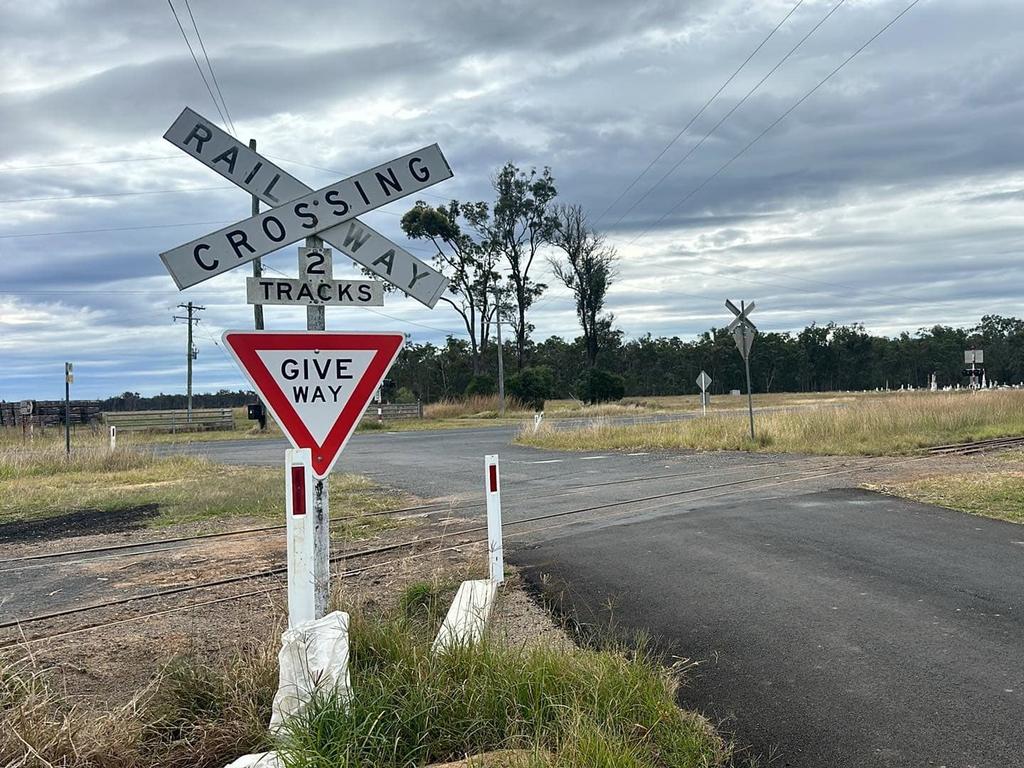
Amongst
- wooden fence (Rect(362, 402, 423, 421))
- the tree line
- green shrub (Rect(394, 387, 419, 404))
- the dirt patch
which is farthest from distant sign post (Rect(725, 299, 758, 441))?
the tree line

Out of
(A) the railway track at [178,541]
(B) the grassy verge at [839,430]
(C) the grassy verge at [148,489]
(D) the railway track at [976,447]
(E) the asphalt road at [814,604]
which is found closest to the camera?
(E) the asphalt road at [814,604]

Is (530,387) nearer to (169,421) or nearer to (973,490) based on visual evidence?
(169,421)

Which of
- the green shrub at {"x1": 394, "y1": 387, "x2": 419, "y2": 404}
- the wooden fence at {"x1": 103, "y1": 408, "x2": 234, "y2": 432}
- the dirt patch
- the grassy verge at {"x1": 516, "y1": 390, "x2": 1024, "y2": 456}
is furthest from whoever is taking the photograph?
the green shrub at {"x1": 394, "y1": 387, "x2": 419, "y2": 404}

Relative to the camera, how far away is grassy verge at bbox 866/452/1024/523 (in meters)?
9.98

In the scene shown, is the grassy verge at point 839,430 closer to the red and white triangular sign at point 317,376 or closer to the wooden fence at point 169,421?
the red and white triangular sign at point 317,376

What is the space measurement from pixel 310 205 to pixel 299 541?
1838 mm

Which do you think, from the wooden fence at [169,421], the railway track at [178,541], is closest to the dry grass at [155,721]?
the railway track at [178,541]

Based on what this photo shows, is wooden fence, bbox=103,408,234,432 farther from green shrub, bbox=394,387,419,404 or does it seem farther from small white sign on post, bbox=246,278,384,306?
small white sign on post, bbox=246,278,384,306

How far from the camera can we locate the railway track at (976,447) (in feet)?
58.9

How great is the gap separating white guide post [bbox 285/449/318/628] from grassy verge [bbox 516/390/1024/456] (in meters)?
16.6

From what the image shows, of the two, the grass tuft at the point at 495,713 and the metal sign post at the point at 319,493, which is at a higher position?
the metal sign post at the point at 319,493

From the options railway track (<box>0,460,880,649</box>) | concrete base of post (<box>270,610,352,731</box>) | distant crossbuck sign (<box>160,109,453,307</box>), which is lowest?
railway track (<box>0,460,880,649</box>)

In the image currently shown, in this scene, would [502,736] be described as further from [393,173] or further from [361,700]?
[393,173]

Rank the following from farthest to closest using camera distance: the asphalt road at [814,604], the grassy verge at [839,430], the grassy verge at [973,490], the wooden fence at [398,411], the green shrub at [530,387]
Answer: the green shrub at [530,387] → the wooden fence at [398,411] → the grassy verge at [839,430] → the grassy verge at [973,490] → the asphalt road at [814,604]
